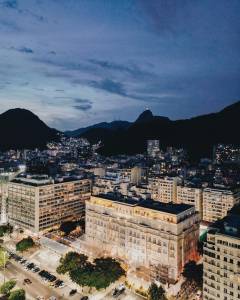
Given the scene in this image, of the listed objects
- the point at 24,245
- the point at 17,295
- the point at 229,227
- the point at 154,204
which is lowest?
the point at 17,295

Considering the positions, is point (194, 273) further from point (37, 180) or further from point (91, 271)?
point (37, 180)

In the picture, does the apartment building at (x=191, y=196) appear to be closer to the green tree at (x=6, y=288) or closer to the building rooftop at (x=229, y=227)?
the building rooftop at (x=229, y=227)

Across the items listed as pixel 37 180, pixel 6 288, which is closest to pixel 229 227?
pixel 6 288

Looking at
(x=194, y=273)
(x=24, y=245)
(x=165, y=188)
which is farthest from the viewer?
(x=165, y=188)

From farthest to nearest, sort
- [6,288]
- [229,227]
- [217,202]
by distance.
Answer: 1. [217,202]
2. [6,288]
3. [229,227]

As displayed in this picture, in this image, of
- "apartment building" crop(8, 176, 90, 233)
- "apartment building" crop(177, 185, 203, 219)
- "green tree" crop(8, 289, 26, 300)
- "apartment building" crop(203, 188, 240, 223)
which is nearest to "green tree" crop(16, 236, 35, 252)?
"apartment building" crop(8, 176, 90, 233)

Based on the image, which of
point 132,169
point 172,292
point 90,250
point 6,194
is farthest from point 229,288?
point 132,169

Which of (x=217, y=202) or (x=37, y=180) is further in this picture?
(x=217, y=202)
